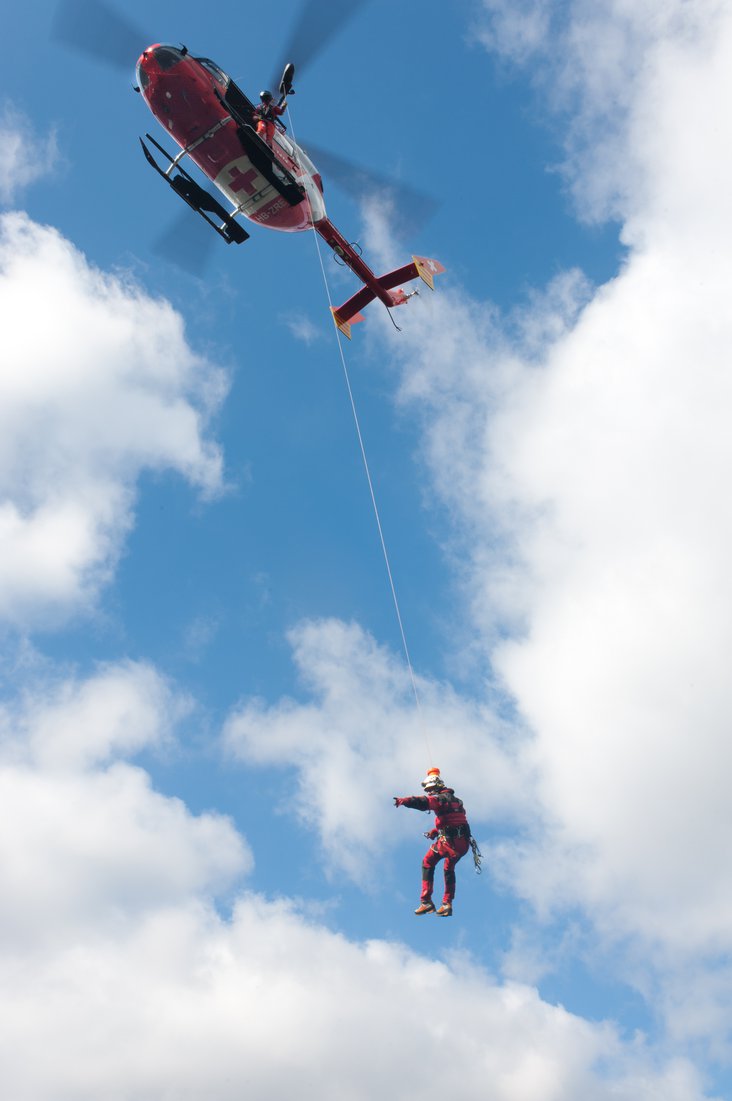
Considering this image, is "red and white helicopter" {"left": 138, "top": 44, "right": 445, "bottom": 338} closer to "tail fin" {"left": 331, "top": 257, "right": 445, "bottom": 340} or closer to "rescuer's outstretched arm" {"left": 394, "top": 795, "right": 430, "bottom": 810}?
"tail fin" {"left": 331, "top": 257, "right": 445, "bottom": 340}

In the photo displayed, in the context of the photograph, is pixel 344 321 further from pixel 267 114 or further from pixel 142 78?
pixel 142 78

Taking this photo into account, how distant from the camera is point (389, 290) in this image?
79.2 feet

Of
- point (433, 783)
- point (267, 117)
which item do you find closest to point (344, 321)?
point (267, 117)

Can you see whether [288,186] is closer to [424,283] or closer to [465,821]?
[424,283]

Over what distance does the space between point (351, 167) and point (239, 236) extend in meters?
3.44

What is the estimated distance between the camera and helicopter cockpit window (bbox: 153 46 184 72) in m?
18.1

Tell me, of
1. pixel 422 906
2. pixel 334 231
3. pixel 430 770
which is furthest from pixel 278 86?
pixel 422 906

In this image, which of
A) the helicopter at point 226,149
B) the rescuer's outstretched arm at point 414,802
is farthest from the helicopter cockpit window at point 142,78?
the rescuer's outstretched arm at point 414,802

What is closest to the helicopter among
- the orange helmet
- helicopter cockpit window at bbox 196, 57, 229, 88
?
helicopter cockpit window at bbox 196, 57, 229, 88

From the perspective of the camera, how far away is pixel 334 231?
22.1 meters

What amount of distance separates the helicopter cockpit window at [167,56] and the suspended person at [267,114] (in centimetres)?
199

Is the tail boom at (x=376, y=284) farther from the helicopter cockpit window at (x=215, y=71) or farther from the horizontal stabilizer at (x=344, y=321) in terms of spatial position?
the helicopter cockpit window at (x=215, y=71)

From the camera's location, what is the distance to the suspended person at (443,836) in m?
19.1

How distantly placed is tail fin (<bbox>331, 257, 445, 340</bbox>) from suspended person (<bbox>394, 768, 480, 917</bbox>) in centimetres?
1273
